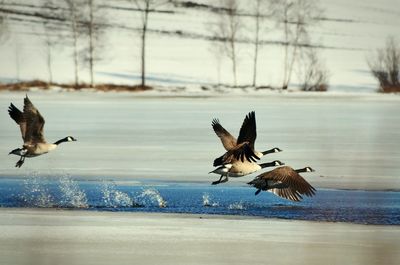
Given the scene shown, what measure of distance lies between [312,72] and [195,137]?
1622 cm

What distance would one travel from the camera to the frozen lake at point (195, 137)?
9.88 metres

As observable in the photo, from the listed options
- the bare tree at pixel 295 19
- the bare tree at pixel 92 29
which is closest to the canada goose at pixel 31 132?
the bare tree at pixel 92 29

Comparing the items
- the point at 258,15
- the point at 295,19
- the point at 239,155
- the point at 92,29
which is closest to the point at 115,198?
the point at 239,155

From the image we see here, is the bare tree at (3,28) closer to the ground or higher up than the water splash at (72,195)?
higher up

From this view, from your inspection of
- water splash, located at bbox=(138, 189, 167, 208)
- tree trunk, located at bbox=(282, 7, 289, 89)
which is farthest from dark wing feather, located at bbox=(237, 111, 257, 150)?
tree trunk, located at bbox=(282, 7, 289, 89)

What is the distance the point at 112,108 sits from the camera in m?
18.4

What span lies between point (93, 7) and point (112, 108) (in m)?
16.7

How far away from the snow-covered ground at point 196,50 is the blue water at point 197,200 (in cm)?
1785

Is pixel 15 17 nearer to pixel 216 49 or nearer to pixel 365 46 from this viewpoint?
pixel 216 49

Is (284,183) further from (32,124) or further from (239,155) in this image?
(32,124)

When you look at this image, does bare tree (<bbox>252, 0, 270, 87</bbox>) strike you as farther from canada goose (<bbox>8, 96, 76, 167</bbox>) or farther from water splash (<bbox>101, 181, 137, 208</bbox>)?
water splash (<bbox>101, 181, 137, 208</bbox>)

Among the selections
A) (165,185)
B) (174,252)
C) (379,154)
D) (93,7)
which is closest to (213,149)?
(379,154)

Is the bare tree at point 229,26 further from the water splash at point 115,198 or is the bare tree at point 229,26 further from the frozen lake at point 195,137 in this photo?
the water splash at point 115,198

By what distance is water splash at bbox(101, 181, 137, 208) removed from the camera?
7.97 metres
